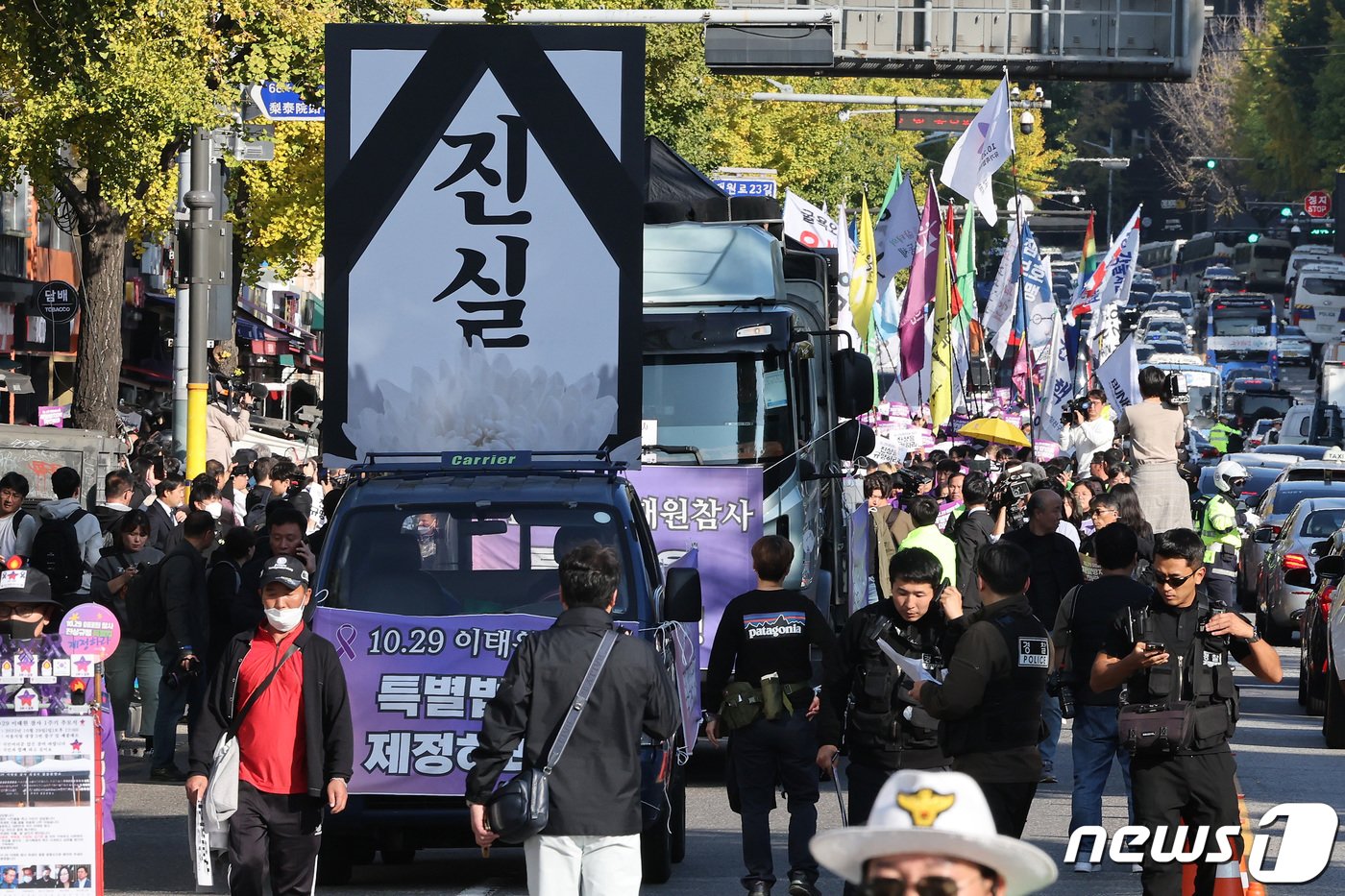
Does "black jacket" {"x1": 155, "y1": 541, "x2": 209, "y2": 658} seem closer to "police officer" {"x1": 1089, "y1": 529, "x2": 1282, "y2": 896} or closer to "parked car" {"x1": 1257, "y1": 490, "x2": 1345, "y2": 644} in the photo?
"police officer" {"x1": 1089, "y1": 529, "x2": 1282, "y2": 896}

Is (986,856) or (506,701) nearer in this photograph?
(986,856)

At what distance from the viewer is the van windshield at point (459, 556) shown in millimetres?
10844

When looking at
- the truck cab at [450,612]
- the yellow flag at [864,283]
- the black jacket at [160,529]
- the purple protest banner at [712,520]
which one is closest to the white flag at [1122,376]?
the yellow flag at [864,283]

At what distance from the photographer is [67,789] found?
8.92 metres

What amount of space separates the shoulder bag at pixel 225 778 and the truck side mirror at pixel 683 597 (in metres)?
2.04

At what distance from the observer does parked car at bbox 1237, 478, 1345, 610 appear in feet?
92.3

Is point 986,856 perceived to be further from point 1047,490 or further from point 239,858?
point 1047,490

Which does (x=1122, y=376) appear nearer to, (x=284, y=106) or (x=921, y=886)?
(x=284, y=106)

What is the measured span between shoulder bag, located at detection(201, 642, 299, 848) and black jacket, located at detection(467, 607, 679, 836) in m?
1.36

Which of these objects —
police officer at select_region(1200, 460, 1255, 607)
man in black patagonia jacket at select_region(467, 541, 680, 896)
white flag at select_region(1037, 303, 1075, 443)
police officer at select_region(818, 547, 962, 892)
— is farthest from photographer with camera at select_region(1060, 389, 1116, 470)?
man in black patagonia jacket at select_region(467, 541, 680, 896)

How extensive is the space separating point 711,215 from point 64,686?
377 inches

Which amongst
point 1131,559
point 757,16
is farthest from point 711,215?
point 1131,559

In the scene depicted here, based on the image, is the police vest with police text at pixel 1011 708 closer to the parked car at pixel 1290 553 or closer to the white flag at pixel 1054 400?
the parked car at pixel 1290 553

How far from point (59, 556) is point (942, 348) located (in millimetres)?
18931
